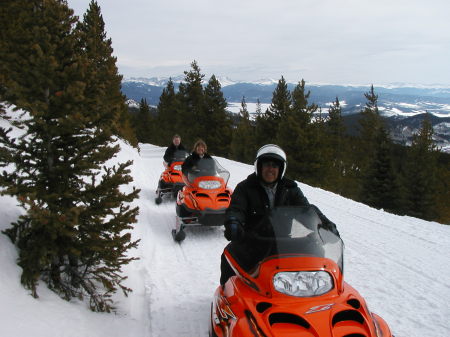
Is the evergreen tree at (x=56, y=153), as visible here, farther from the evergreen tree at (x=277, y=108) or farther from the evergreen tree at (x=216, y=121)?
the evergreen tree at (x=216, y=121)

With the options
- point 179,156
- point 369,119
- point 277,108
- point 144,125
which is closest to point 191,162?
point 179,156

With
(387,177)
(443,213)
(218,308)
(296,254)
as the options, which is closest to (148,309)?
(218,308)

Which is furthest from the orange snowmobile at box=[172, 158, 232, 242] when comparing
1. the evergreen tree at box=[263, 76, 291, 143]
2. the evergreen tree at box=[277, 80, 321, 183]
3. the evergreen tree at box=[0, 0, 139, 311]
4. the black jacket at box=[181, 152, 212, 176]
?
the evergreen tree at box=[263, 76, 291, 143]

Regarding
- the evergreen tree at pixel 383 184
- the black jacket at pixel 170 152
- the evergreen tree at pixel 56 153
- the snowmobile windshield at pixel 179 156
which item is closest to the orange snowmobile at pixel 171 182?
the snowmobile windshield at pixel 179 156

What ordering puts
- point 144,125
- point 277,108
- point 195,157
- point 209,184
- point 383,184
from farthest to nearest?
1. point 144,125
2. point 277,108
3. point 383,184
4. point 195,157
5. point 209,184

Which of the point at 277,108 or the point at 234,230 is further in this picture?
the point at 277,108

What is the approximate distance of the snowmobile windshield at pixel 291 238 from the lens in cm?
332

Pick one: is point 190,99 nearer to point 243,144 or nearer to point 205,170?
point 243,144

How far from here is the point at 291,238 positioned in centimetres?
338

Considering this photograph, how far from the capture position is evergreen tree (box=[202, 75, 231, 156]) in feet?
145

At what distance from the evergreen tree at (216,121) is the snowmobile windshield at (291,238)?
132 feet

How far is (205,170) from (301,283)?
6162mm

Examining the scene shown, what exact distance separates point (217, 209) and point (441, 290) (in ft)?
14.9

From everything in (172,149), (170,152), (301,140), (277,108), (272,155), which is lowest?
(301,140)
